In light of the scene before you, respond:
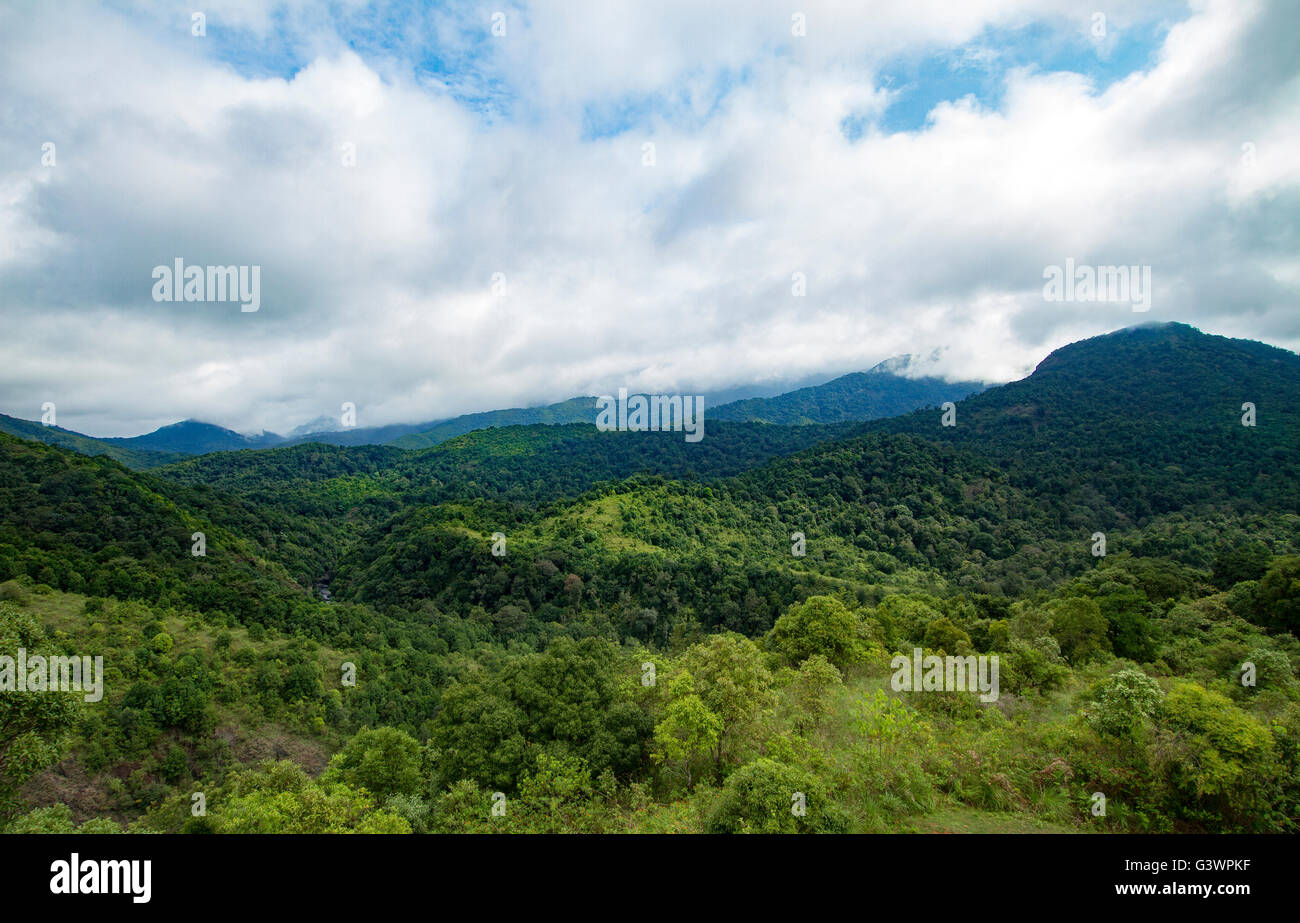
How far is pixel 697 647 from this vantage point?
68.8 feet

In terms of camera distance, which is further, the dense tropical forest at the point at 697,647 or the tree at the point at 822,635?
the tree at the point at 822,635

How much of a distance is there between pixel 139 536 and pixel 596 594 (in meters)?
56.1

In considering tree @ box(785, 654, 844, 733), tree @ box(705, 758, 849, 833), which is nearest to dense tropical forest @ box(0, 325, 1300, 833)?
tree @ box(705, 758, 849, 833)

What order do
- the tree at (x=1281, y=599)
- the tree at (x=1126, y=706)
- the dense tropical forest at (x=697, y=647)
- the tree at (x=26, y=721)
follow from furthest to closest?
the tree at (x=1281, y=599), the dense tropical forest at (x=697, y=647), the tree at (x=1126, y=706), the tree at (x=26, y=721)

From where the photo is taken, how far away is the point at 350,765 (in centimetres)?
2402

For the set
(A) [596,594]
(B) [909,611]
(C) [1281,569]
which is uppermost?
(C) [1281,569]

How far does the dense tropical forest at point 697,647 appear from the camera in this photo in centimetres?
1377

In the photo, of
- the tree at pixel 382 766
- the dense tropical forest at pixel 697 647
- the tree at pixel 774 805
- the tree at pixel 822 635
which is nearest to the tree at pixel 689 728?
the dense tropical forest at pixel 697 647

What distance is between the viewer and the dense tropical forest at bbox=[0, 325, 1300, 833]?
13.8 m

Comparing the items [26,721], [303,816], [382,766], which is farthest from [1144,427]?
[26,721]

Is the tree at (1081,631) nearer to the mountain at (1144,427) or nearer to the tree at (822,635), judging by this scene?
the tree at (822,635)

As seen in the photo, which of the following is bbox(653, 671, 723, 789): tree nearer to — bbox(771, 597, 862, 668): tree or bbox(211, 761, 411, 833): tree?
bbox(211, 761, 411, 833): tree
